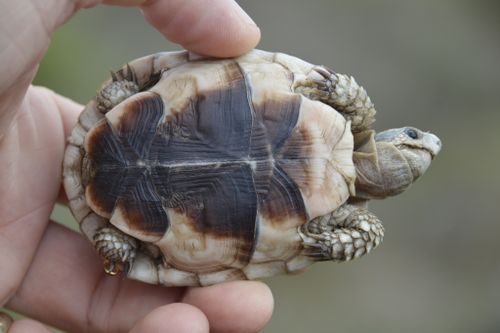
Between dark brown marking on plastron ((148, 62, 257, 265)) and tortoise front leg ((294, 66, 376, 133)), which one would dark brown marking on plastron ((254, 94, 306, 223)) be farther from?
tortoise front leg ((294, 66, 376, 133))

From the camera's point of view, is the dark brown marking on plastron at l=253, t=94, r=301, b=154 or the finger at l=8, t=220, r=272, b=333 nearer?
the dark brown marking on plastron at l=253, t=94, r=301, b=154

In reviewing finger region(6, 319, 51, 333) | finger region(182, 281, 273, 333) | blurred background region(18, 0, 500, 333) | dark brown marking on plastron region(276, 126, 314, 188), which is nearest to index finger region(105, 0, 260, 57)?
dark brown marking on plastron region(276, 126, 314, 188)

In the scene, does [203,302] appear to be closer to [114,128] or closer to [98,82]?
[114,128]

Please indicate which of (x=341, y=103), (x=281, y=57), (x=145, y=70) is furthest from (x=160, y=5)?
(x=341, y=103)

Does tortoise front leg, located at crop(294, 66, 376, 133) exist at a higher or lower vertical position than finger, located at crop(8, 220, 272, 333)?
higher

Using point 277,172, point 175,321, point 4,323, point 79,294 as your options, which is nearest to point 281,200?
point 277,172

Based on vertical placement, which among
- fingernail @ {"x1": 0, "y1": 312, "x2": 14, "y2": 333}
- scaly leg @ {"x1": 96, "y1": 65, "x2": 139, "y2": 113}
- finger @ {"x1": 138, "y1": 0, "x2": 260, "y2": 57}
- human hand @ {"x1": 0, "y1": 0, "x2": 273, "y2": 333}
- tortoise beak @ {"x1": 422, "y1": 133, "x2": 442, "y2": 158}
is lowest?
fingernail @ {"x1": 0, "y1": 312, "x2": 14, "y2": 333}

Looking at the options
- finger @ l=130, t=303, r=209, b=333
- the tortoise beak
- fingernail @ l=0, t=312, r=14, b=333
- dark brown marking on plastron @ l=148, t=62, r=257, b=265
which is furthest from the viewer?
the tortoise beak
